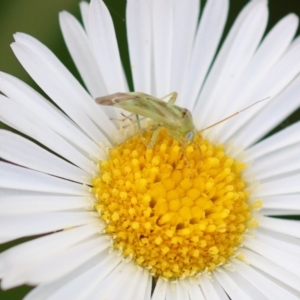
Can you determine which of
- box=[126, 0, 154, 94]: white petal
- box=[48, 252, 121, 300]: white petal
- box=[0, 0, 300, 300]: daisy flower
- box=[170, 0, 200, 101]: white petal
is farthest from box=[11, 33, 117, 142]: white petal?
box=[48, 252, 121, 300]: white petal

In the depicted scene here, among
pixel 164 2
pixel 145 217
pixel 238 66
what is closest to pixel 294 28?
pixel 238 66

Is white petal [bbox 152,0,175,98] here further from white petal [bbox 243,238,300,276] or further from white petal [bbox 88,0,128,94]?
white petal [bbox 243,238,300,276]

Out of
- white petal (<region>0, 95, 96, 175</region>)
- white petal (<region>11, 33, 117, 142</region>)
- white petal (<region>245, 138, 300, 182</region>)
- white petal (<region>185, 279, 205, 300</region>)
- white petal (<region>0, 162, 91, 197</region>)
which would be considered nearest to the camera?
white petal (<region>0, 162, 91, 197</region>)

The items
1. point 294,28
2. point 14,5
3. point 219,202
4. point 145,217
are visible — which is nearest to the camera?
point 145,217

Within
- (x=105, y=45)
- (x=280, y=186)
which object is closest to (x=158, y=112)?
(x=105, y=45)

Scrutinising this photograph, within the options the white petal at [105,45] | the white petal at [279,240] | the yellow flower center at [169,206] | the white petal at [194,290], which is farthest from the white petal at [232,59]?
the white petal at [194,290]

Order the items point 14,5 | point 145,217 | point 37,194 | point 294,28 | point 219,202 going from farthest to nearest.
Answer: point 14,5 < point 294,28 < point 219,202 < point 145,217 < point 37,194

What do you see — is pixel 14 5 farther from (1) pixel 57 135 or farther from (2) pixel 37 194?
(2) pixel 37 194
